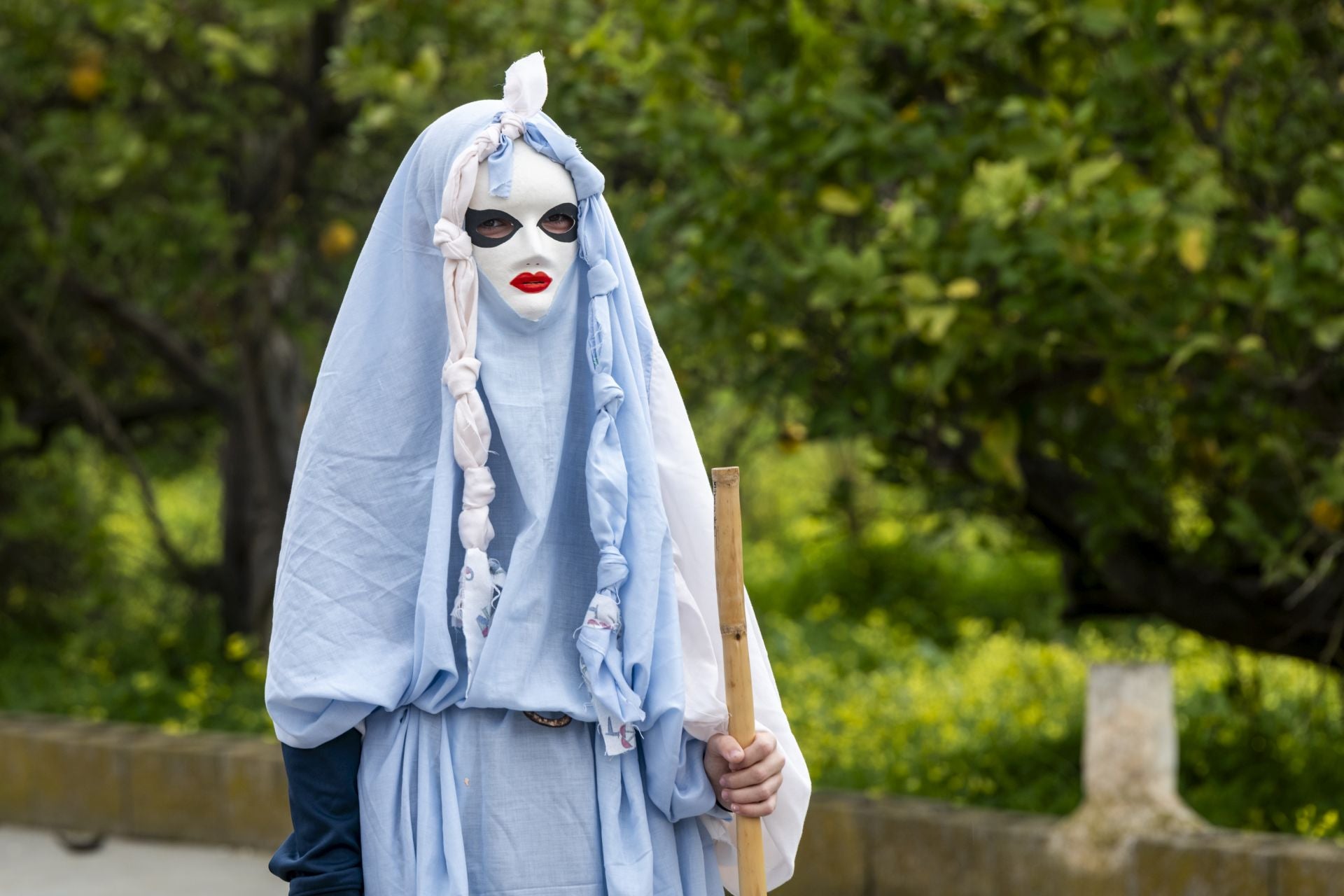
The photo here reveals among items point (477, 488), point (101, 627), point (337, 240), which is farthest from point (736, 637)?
point (101, 627)

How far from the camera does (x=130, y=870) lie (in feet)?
19.7

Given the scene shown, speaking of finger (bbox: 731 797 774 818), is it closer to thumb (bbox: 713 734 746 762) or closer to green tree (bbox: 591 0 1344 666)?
thumb (bbox: 713 734 746 762)

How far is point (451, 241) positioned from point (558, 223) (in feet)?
0.53

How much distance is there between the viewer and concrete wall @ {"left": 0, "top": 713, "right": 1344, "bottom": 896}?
14.8 ft

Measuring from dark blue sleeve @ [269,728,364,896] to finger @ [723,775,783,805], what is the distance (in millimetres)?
480

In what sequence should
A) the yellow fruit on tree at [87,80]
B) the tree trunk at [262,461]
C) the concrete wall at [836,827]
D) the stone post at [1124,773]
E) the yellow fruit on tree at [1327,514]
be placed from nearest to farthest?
the yellow fruit on tree at [1327,514]
the concrete wall at [836,827]
the stone post at [1124,773]
the yellow fruit on tree at [87,80]
the tree trunk at [262,461]

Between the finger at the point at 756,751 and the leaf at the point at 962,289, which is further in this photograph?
the leaf at the point at 962,289

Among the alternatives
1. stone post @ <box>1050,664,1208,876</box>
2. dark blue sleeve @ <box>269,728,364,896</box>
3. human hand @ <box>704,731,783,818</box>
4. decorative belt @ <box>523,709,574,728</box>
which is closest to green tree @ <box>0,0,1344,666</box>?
stone post @ <box>1050,664,1208,876</box>

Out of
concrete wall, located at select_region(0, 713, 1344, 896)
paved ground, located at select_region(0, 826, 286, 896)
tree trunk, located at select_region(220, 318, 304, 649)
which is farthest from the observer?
tree trunk, located at select_region(220, 318, 304, 649)

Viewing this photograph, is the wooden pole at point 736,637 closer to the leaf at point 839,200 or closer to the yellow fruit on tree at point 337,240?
the leaf at point 839,200

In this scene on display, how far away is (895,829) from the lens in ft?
16.6

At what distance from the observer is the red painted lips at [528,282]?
2.24 m

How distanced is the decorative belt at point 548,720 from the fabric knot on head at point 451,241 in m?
0.59

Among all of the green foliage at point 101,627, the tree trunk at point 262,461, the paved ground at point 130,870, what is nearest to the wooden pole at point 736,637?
the paved ground at point 130,870
